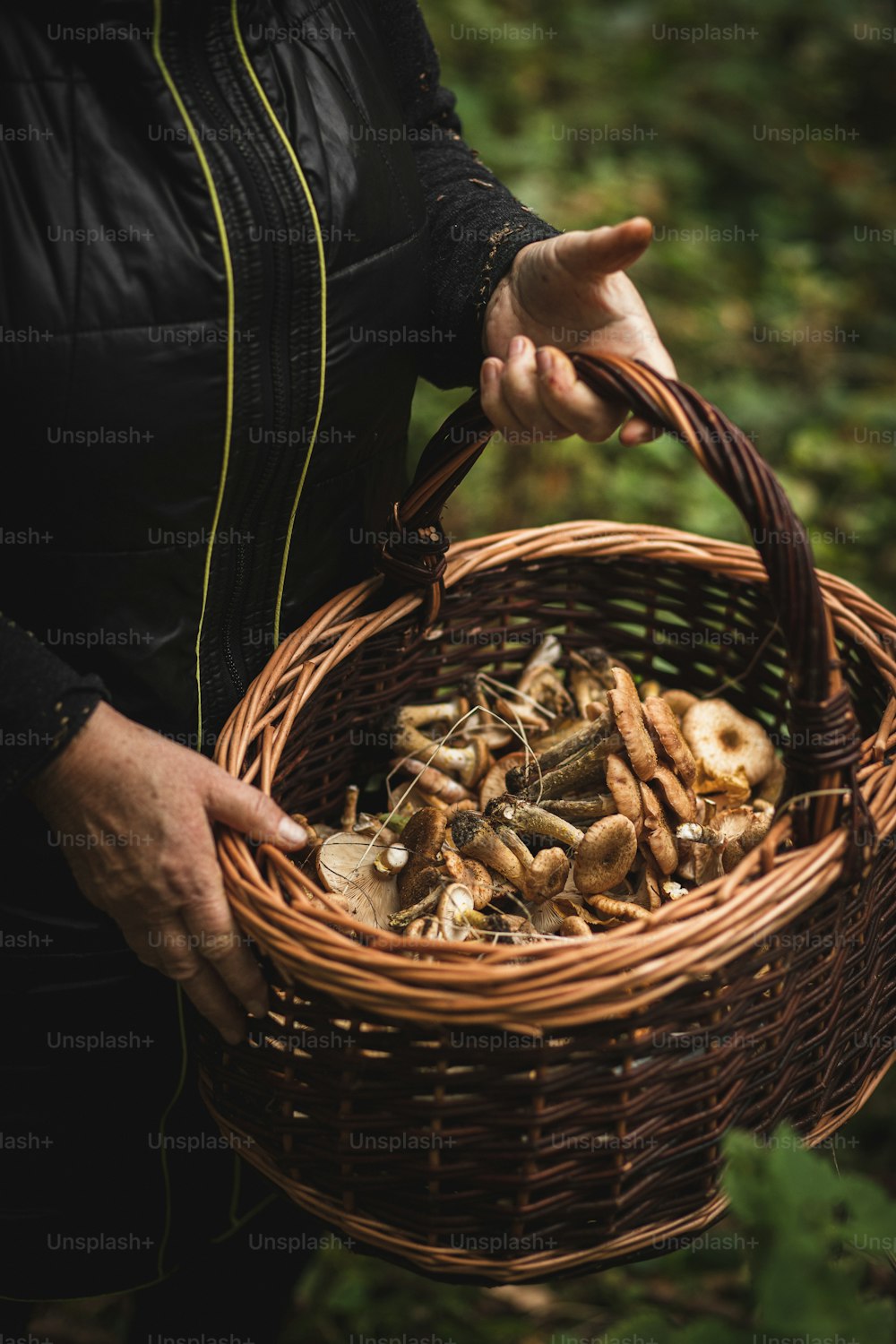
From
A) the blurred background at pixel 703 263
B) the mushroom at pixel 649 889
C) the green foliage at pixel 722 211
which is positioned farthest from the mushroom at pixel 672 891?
the green foliage at pixel 722 211

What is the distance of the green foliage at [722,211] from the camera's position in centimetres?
400

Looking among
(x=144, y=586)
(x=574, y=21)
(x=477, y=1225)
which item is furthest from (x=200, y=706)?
(x=574, y=21)

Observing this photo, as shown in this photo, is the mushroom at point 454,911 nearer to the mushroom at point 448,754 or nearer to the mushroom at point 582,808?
the mushroom at point 582,808

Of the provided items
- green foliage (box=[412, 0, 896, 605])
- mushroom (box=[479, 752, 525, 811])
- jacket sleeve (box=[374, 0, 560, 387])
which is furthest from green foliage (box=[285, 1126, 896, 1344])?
green foliage (box=[412, 0, 896, 605])

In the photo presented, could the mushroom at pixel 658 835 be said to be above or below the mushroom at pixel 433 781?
above

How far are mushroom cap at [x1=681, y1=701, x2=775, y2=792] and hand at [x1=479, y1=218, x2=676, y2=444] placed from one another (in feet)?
1.79

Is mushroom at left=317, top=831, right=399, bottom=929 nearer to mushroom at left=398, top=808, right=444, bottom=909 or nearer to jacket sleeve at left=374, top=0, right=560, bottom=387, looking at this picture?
mushroom at left=398, top=808, right=444, bottom=909

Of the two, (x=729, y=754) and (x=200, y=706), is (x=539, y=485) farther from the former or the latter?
(x=200, y=706)

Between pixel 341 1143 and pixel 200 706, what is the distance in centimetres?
59

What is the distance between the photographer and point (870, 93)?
6.04 metres

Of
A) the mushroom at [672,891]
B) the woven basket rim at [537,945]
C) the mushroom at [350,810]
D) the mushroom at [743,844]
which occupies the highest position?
the woven basket rim at [537,945]

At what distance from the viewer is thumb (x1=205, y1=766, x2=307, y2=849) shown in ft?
3.95

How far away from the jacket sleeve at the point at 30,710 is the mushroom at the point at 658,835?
738 millimetres

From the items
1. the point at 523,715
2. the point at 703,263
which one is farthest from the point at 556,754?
the point at 703,263
